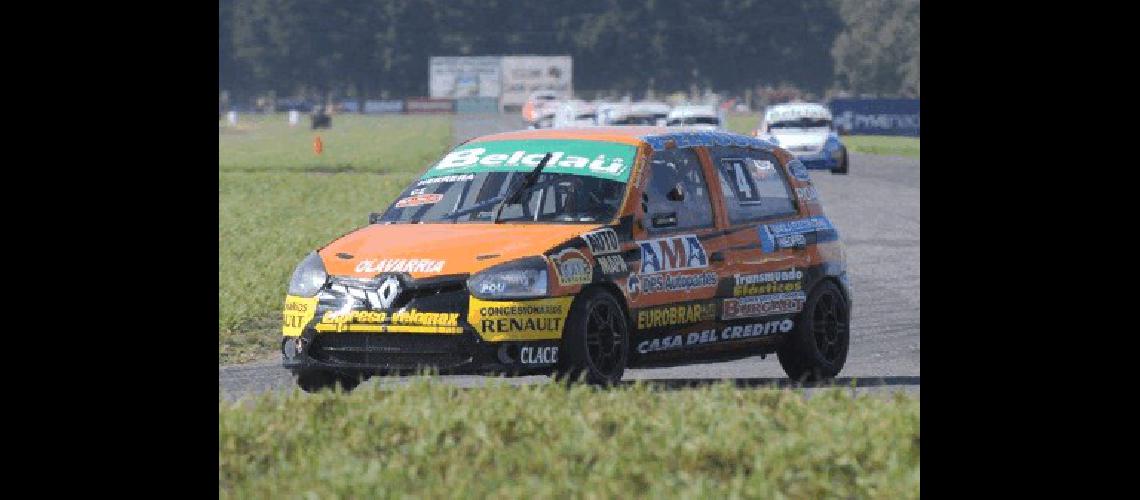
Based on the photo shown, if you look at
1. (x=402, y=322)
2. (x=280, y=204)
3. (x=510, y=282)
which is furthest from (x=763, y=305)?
(x=280, y=204)

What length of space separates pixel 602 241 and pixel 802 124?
3609 cm

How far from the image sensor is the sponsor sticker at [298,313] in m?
11.1

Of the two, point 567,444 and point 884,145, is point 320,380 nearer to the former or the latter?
point 567,444

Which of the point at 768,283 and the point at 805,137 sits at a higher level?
the point at 805,137

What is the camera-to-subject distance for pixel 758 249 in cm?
1244

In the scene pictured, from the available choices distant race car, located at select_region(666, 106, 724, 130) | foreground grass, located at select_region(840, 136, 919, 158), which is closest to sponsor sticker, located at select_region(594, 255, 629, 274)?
distant race car, located at select_region(666, 106, 724, 130)

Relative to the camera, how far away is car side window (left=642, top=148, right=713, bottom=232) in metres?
11.8

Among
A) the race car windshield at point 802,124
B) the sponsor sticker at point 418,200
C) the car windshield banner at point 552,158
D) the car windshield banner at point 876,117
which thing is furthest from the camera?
the car windshield banner at point 876,117

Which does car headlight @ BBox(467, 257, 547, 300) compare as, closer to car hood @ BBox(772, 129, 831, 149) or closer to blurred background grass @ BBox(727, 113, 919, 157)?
car hood @ BBox(772, 129, 831, 149)

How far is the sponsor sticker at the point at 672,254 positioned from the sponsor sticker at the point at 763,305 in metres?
0.33

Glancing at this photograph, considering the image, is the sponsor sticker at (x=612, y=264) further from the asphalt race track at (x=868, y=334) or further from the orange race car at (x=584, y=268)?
the asphalt race track at (x=868, y=334)

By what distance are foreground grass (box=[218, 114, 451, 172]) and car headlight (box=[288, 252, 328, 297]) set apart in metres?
27.6

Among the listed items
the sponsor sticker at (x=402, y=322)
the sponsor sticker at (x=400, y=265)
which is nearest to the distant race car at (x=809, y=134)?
the sponsor sticker at (x=400, y=265)
